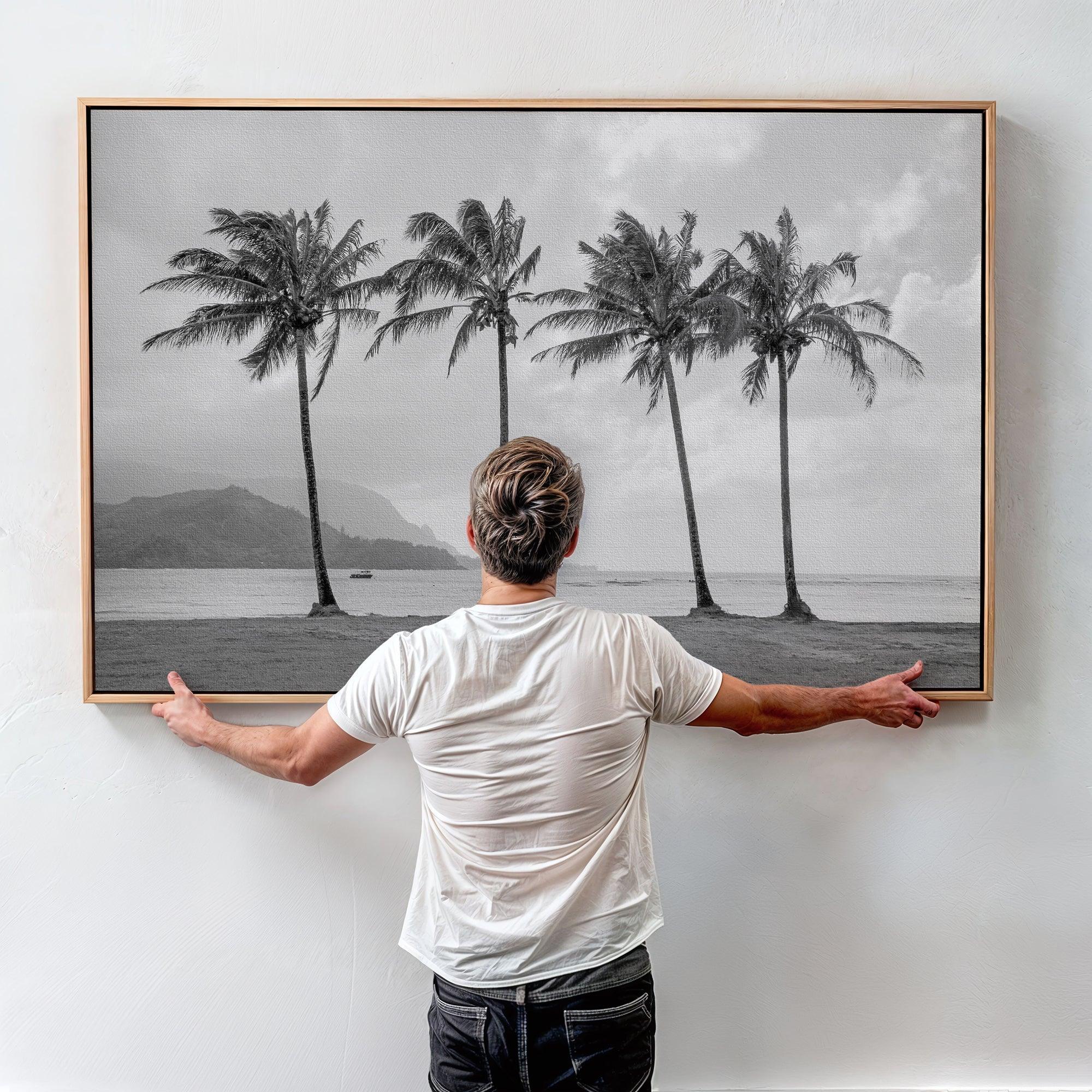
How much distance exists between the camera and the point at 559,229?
135cm

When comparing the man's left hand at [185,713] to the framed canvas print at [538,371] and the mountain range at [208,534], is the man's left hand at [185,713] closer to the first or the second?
the framed canvas print at [538,371]

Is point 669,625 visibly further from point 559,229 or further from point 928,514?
point 559,229

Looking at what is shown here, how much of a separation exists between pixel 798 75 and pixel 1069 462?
0.86 meters

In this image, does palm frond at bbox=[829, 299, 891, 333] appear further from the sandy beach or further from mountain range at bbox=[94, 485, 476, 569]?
mountain range at bbox=[94, 485, 476, 569]

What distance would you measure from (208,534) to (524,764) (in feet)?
2.42

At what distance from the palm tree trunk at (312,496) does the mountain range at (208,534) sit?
11 millimetres

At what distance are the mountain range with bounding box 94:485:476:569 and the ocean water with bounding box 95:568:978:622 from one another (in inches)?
0.8

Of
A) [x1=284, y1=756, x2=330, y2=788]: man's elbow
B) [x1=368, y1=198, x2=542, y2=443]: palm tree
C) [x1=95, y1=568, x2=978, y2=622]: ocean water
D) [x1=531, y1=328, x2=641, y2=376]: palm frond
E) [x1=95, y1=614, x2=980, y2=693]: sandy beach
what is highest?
Result: [x1=368, y1=198, x2=542, y2=443]: palm tree

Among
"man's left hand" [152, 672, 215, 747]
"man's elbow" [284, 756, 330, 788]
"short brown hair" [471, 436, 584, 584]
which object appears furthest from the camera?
"man's left hand" [152, 672, 215, 747]

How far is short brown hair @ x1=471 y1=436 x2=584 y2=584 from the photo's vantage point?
0.97 metres

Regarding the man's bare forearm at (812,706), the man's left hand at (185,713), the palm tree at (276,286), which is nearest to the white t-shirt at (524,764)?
the man's bare forearm at (812,706)

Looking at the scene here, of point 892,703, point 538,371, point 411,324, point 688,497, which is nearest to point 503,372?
point 538,371

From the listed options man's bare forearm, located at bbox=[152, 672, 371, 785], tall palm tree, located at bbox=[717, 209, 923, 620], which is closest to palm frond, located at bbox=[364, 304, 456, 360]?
tall palm tree, located at bbox=[717, 209, 923, 620]

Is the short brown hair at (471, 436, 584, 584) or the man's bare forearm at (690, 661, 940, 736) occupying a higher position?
the short brown hair at (471, 436, 584, 584)
